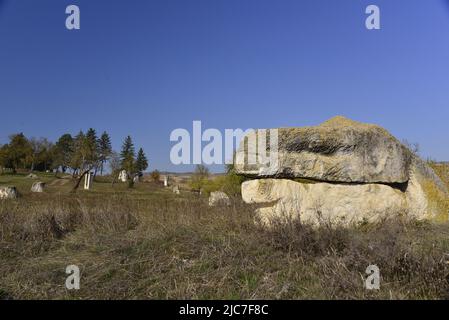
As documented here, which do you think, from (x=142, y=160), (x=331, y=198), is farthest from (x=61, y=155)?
(x=331, y=198)

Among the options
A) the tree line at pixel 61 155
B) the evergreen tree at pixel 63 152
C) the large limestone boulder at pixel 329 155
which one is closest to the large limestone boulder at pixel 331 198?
the large limestone boulder at pixel 329 155

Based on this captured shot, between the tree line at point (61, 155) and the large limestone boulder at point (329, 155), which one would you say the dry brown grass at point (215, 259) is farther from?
the tree line at point (61, 155)

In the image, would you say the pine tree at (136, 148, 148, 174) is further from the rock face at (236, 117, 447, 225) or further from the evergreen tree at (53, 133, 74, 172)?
the rock face at (236, 117, 447, 225)

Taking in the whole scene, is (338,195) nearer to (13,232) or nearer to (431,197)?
(431,197)

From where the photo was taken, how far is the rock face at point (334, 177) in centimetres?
609

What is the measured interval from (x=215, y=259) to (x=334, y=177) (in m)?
2.99

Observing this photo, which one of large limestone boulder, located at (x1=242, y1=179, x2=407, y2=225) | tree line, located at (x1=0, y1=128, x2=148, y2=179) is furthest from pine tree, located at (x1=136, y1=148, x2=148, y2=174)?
large limestone boulder, located at (x1=242, y1=179, x2=407, y2=225)

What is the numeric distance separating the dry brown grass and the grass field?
0.01 m

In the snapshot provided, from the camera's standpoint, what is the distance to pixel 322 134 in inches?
241

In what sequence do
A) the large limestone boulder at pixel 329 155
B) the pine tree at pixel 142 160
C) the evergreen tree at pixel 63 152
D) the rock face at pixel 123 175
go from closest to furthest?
the large limestone boulder at pixel 329 155 → the evergreen tree at pixel 63 152 → the rock face at pixel 123 175 → the pine tree at pixel 142 160

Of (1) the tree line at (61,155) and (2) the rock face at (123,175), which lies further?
(2) the rock face at (123,175)

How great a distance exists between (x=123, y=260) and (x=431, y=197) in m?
5.78

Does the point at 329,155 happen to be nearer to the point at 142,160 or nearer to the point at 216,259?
the point at 216,259

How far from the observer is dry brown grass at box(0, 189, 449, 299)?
3.58 meters
